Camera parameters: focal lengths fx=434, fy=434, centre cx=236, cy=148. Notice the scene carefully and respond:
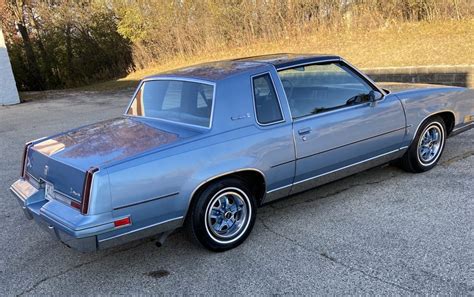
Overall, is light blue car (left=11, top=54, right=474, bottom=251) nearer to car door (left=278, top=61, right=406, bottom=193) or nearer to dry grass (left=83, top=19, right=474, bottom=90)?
car door (left=278, top=61, right=406, bottom=193)

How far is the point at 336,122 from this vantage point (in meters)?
4.11

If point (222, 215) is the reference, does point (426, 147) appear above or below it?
below

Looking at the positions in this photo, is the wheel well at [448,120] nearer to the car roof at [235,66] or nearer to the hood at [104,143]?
the car roof at [235,66]

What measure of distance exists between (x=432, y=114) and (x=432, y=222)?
59.3 inches

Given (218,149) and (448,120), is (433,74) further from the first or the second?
(218,149)

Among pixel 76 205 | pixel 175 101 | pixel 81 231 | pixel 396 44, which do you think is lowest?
pixel 81 231

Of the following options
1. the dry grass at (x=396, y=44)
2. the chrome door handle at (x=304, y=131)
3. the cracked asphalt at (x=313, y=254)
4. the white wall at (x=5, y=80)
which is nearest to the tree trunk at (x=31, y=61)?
the white wall at (x=5, y=80)

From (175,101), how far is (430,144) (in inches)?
117

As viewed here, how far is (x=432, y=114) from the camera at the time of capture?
4805 millimetres

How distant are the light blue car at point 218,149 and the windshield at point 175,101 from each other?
0.04 ft

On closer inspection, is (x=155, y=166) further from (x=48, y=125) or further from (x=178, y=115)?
(x=48, y=125)

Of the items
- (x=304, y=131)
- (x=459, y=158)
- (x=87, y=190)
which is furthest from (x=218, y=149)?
(x=459, y=158)

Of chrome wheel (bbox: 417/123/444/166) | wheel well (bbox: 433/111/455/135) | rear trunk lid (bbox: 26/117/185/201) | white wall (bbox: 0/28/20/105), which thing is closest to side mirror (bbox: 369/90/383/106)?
chrome wheel (bbox: 417/123/444/166)

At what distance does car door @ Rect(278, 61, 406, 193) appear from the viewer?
157 inches
